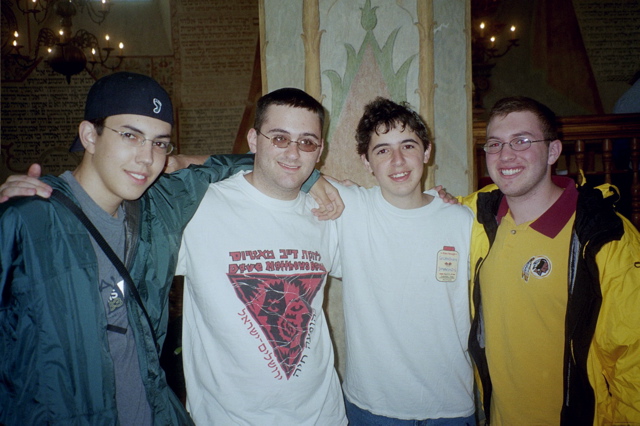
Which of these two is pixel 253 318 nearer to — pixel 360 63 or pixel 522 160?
pixel 522 160

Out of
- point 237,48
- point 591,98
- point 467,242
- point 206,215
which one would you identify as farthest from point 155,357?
point 591,98

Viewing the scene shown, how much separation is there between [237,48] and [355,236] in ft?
29.2

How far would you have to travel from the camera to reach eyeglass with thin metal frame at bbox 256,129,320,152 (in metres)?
1.95

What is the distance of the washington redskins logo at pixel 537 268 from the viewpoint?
73.1 inches

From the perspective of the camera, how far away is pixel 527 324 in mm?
1861

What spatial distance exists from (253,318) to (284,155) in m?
0.81

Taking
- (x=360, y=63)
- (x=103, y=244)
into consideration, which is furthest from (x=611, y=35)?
(x=103, y=244)

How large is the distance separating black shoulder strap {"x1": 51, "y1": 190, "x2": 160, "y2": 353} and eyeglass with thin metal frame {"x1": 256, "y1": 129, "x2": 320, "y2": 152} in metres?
0.90

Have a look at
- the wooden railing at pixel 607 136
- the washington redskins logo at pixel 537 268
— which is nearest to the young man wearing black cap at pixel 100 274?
the washington redskins logo at pixel 537 268

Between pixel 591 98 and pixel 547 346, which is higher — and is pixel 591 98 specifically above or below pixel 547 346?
above

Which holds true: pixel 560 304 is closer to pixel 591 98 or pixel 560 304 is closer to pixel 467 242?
pixel 467 242

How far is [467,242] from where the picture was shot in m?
2.09

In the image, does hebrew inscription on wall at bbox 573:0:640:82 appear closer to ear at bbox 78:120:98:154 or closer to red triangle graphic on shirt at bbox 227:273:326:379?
red triangle graphic on shirt at bbox 227:273:326:379

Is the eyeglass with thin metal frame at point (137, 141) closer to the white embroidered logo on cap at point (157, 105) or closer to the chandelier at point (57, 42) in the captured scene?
the white embroidered logo on cap at point (157, 105)
